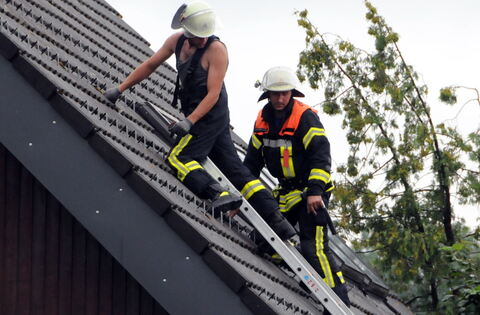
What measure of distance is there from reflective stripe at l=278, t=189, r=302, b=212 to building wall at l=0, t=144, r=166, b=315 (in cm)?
162

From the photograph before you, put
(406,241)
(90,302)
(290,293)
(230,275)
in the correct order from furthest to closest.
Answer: (406,241) < (290,293) < (90,302) < (230,275)

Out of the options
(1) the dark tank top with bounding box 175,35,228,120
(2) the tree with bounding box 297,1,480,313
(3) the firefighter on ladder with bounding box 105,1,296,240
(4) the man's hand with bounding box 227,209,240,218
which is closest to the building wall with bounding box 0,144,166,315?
(3) the firefighter on ladder with bounding box 105,1,296,240

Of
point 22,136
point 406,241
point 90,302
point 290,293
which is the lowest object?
point 406,241

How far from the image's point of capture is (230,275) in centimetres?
602

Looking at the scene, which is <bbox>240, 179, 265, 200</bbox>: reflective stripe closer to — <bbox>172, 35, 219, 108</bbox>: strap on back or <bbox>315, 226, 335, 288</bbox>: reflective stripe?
<bbox>315, 226, 335, 288</bbox>: reflective stripe

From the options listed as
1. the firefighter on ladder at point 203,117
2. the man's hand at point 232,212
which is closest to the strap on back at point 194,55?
the firefighter on ladder at point 203,117

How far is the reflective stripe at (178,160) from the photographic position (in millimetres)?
7496

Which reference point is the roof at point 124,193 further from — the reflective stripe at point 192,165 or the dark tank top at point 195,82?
the dark tank top at point 195,82

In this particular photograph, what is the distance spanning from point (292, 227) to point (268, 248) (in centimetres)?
21

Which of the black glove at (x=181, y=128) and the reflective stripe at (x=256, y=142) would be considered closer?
the black glove at (x=181, y=128)

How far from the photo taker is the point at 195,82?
7770 millimetres

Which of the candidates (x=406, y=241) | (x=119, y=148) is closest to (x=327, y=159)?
(x=119, y=148)

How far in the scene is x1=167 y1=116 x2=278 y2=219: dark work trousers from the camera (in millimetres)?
7473

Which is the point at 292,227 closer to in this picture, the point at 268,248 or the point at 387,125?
the point at 268,248
